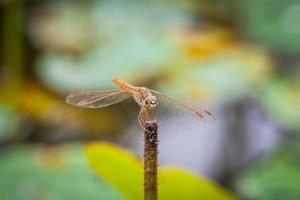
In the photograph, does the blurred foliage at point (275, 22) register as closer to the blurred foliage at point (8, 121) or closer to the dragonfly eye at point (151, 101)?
the blurred foliage at point (8, 121)

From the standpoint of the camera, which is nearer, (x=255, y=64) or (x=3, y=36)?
(x=255, y=64)

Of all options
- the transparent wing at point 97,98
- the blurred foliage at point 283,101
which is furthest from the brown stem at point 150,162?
the blurred foliage at point 283,101

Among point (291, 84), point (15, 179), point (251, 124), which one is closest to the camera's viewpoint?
point (15, 179)

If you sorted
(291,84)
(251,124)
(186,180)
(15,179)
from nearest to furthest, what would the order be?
(186,180) < (15,179) < (291,84) < (251,124)

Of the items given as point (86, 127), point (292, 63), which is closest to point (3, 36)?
point (86, 127)

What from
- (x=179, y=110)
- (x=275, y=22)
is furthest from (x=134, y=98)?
(x=275, y=22)

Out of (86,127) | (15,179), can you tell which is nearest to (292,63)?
(86,127)

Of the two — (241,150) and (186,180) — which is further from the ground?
(241,150)

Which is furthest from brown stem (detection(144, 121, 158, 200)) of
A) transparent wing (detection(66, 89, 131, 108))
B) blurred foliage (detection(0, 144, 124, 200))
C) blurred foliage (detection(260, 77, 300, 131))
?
blurred foliage (detection(260, 77, 300, 131))

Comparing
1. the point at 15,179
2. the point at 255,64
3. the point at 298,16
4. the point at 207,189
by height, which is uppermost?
the point at 298,16

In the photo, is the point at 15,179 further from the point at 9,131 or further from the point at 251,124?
the point at 251,124
